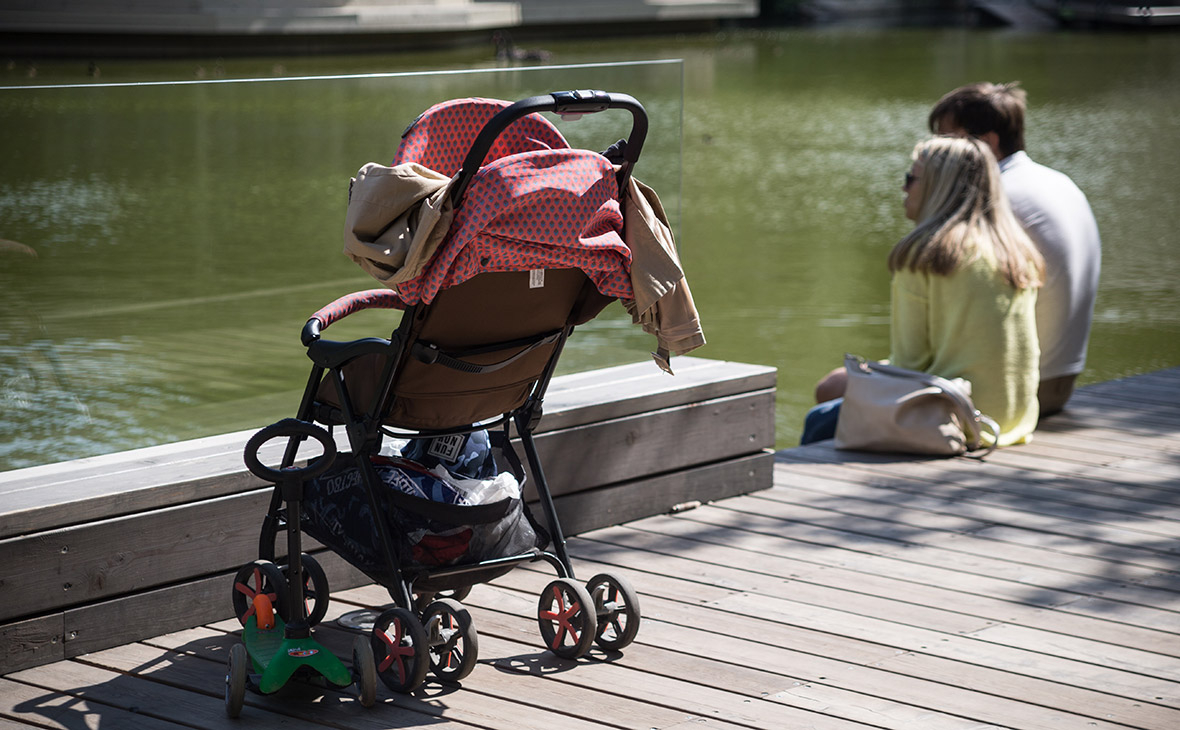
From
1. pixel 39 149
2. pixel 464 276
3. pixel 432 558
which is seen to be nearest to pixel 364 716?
pixel 432 558

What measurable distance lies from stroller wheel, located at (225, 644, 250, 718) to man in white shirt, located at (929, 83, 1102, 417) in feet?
11.9

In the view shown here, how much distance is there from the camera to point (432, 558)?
2.98 metres

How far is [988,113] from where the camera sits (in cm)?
551

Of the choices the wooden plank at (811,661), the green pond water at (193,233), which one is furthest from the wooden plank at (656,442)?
the wooden plank at (811,661)

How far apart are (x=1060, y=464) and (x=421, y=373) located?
297 cm

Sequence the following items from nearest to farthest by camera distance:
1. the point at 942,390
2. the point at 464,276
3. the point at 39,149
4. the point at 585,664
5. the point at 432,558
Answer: the point at 464,276, the point at 432,558, the point at 585,664, the point at 39,149, the point at 942,390

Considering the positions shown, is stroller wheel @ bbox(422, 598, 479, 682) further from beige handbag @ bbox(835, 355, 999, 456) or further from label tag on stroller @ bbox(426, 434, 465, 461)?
beige handbag @ bbox(835, 355, 999, 456)

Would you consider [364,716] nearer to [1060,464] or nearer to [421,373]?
[421,373]

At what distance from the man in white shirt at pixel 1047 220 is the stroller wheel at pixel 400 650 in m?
3.33

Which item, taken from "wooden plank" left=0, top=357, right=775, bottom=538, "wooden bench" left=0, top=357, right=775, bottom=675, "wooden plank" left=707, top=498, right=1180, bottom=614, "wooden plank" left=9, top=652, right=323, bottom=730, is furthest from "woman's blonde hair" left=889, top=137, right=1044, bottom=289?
"wooden plank" left=9, top=652, right=323, bottom=730

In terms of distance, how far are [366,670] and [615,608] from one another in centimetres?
62

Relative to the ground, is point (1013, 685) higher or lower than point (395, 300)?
lower

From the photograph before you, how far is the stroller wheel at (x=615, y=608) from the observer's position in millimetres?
3176

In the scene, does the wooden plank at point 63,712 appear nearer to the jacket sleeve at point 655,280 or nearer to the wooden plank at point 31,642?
the wooden plank at point 31,642
